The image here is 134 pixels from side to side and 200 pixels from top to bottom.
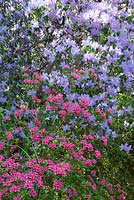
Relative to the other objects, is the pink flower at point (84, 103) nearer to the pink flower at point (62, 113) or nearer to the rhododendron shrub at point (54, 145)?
the rhododendron shrub at point (54, 145)

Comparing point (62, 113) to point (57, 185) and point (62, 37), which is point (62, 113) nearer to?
point (57, 185)

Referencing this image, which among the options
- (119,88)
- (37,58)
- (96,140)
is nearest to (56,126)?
(96,140)

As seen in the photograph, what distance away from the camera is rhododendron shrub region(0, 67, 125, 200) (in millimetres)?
3521

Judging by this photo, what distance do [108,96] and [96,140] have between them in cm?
46

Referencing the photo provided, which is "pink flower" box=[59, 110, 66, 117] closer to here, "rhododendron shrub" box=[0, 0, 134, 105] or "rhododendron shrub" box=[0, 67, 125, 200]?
"rhododendron shrub" box=[0, 67, 125, 200]

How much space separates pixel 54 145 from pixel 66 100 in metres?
0.85

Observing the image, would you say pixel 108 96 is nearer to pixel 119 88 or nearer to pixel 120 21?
pixel 119 88

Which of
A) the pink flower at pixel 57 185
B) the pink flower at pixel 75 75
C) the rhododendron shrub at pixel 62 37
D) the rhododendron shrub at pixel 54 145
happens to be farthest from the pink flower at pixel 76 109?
the pink flower at pixel 57 185

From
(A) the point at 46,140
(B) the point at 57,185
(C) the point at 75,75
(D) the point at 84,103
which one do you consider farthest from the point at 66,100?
(B) the point at 57,185

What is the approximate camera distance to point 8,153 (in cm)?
419

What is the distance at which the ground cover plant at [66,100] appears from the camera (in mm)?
3724

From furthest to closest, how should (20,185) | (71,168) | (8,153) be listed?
(8,153) < (71,168) < (20,185)

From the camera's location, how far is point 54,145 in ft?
12.3

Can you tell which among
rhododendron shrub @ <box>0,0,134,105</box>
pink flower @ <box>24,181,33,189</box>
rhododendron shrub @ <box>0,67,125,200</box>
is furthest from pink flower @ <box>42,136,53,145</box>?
rhododendron shrub @ <box>0,0,134,105</box>
